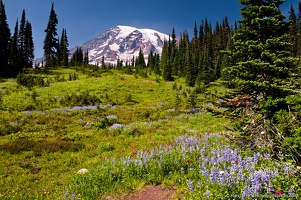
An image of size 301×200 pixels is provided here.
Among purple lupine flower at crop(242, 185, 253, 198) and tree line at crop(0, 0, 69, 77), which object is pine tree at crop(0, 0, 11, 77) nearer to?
tree line at crop(0, 0, 69, 77)

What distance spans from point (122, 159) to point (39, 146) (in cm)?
709

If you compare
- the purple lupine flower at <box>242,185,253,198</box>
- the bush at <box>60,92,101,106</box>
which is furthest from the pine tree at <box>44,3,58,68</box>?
the purple lupine flower at <box>242,185,253,198</box>

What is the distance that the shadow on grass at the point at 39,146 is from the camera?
12715 mm

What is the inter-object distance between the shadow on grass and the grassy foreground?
49 millimetres

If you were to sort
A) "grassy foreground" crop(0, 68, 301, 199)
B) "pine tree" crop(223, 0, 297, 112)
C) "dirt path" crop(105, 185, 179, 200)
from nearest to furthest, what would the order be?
"grassy foreground" crop(0, 68, 301, 199)
"dirt path" crop(105, 185, 179, 200)
"pine tree" crop(223, 0, 297, 112)

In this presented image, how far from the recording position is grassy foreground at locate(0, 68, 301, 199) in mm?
4887

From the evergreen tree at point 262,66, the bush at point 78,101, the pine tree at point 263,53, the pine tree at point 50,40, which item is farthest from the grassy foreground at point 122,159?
the pine tree at point 50,40

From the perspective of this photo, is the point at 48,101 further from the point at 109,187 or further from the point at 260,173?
the point at 260,173

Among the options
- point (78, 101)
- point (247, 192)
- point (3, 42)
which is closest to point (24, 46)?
point (3, 42)

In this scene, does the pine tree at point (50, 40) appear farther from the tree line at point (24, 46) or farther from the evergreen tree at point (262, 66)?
the evergreen tree at point (262, 66)

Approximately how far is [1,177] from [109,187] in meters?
5.48

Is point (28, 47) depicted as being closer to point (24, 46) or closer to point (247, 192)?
point (24, 46)

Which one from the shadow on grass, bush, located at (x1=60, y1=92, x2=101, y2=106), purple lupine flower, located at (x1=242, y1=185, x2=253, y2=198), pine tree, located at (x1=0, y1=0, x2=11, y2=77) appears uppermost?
pine tree, located at (x1=0, y1=0, x2=11, y2=77)

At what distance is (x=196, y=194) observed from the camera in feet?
16.1
